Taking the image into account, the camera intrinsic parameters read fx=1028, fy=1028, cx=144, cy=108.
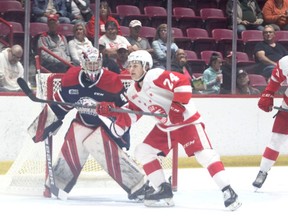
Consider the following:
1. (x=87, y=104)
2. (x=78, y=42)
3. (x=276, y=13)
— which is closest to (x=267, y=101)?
(x=87, y=104)

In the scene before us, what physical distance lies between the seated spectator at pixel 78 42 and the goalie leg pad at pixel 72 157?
217 centimetres

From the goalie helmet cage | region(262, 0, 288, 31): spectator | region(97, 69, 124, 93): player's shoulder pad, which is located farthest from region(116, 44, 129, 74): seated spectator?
region(97, 69, 124, 93): player's shoulder pad

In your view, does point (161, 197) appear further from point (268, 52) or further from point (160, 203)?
point (268, 52)

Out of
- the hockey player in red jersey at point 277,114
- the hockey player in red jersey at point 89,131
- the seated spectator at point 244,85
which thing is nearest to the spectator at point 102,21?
the seated spectator at point 244,85

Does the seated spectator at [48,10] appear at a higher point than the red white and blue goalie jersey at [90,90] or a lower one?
lower

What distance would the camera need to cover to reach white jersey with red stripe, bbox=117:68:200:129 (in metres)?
6.17

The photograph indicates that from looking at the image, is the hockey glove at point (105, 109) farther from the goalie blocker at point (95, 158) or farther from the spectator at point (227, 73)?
the spectator at point (227, 73)

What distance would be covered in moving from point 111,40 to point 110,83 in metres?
2.57

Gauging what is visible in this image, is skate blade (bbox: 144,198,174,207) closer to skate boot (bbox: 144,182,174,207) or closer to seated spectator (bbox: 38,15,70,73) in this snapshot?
skate boot (bbox: 144,182,174,207)

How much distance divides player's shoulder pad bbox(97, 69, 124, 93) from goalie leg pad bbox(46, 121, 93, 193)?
0.32m

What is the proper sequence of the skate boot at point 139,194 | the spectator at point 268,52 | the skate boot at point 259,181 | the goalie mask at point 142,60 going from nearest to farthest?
the goalie mask at point 142,60
the skate boot at point 139,194
the skate boot at point 259,181
the spectator at point 268,52

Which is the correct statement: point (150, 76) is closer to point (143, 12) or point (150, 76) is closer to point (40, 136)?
point (40, 136)

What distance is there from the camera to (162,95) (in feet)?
20.7

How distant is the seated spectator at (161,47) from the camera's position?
9.30 m
